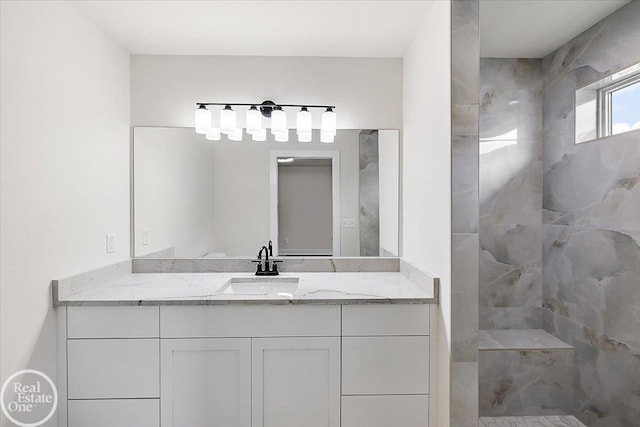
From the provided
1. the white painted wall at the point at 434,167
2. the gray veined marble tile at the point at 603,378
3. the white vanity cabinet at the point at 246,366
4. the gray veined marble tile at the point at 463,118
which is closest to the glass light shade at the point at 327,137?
the white painted wall at the point at 434,167

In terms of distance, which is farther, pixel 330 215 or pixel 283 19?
pixel 330 215

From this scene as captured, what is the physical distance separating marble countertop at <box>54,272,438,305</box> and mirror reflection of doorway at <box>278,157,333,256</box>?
0.22 metres

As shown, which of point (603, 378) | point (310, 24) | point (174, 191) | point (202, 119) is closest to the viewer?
point (310, 24)

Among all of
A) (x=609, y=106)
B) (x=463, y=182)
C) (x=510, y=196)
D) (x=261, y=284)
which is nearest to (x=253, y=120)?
(x=261, y=284)

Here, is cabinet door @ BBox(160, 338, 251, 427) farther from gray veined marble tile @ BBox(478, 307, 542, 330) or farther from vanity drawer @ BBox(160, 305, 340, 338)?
gray veined marble tile @ BBox(478, 307, 542, 330)

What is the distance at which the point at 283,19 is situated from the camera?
2043 millimetres

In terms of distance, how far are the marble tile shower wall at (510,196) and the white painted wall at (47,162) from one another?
243 cm

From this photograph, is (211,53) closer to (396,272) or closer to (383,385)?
(396,272)

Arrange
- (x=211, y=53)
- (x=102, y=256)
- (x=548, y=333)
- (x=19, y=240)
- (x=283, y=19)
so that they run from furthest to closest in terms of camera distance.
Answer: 1. (x=548, y=333)
2. (x=211, y=53)
3. (x=102, y=256)
4. (x=283, y=19)
5. (x=19, y=240)

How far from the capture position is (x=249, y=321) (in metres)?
1.84

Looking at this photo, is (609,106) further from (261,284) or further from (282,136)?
(261,284)

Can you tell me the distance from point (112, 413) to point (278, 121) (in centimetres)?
180

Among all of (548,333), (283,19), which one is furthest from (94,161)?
(548,333)

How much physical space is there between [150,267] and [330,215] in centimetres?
121
